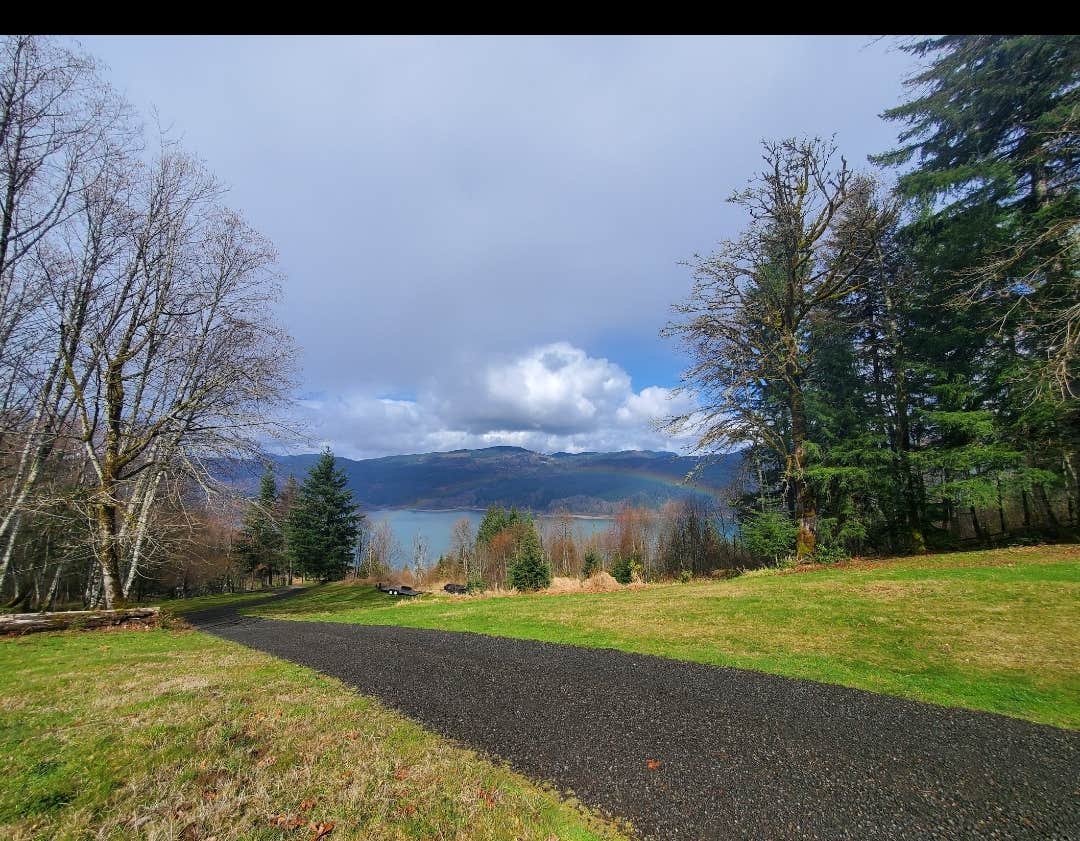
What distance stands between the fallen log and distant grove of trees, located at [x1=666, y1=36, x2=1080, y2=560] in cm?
1744

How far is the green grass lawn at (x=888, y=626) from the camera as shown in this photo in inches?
192

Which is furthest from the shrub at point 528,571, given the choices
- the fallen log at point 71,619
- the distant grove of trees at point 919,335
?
the fallen log at point 71,619

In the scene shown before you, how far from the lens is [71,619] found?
402 inches

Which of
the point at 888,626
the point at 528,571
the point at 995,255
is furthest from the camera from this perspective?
the point at 528,571

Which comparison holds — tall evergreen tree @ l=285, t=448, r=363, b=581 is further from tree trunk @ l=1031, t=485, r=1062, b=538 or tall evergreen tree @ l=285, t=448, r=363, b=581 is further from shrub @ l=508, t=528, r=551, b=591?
tree trunk @ l=1031, t=485, r=1062, b=538

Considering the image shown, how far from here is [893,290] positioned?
16.2m

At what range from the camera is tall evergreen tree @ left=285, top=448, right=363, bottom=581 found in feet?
127

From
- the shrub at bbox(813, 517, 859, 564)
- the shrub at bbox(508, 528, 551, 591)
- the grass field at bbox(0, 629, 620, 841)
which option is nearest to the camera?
the grass field at bbox(0, 629, 620, 841)

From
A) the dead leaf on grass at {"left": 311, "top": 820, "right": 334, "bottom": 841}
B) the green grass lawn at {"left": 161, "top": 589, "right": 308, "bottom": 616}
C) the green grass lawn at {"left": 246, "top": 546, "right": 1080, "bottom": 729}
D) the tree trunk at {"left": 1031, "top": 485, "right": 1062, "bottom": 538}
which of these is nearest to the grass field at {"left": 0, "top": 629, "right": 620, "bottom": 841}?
the dead leaf on grass at {"left": 311, "top": 820, "right": 334, "bottom": 841}

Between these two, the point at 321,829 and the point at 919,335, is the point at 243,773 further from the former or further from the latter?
A: the point at 919,335

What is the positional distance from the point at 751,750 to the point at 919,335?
1719 cm

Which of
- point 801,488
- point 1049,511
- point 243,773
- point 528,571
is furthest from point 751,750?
point 528,571

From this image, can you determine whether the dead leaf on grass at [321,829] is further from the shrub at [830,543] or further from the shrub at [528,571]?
the shrub at [528,571]
